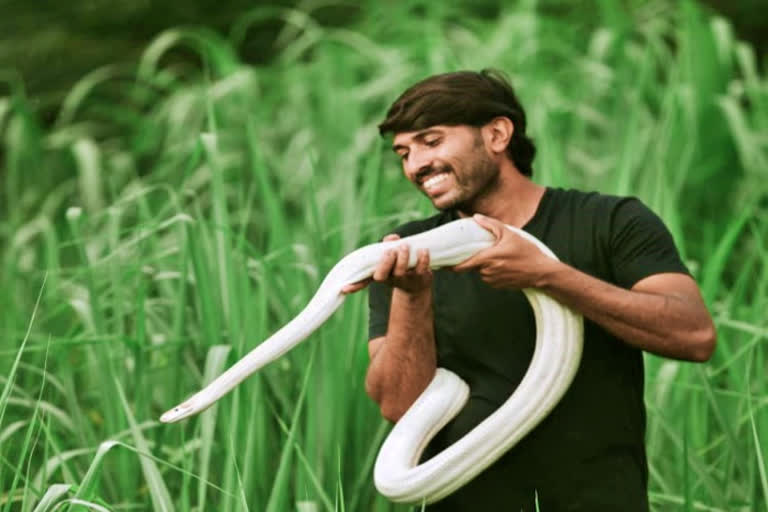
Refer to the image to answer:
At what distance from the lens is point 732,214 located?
470 centimetres

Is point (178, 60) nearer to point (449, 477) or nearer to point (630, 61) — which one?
point (630, 61)

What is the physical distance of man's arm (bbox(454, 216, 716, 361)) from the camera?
6.48ft

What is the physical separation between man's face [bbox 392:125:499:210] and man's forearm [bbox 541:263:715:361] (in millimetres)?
233

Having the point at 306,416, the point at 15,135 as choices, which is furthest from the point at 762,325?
the point at 15,135

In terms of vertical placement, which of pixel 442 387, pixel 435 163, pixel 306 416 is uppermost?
pixel 435 163

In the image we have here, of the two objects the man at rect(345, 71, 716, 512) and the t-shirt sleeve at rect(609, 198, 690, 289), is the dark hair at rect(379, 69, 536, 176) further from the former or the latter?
the t-shirt sleeve at rect(609, 198, 690, 289)

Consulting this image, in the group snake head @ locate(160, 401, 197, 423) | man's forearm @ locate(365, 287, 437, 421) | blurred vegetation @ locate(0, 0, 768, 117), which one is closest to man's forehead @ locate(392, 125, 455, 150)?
man's forearm @ locate(365, 287, 437, 421)

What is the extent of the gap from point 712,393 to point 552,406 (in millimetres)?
689

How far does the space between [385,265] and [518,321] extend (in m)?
0.36

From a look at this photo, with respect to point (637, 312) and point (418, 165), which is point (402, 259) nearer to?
point (418, 165)

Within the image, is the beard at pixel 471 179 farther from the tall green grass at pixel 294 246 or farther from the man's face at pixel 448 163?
the tall green grass at pixel 294 246

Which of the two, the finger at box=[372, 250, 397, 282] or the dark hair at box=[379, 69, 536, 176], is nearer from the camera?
the finger at box=[372, 250, 397, 282]

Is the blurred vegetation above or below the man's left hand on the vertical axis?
above

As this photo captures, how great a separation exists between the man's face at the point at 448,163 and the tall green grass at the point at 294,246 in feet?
1.56
